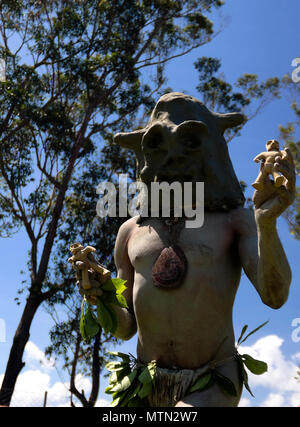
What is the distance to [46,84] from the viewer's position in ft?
40.4

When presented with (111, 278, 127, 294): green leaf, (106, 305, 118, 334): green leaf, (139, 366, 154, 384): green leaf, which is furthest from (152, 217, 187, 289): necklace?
(139, 366, 154, 384): green leaf

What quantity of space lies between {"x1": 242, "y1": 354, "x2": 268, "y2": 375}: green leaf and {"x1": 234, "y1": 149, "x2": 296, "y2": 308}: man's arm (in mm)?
387

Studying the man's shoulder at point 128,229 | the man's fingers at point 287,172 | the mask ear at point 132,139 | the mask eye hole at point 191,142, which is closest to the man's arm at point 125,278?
the man's shoulder at point 128,229

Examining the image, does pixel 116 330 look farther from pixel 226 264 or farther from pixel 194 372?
pixel 226 264

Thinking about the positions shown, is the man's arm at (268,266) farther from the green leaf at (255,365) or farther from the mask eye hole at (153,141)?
the mask eye hole at (153,141)

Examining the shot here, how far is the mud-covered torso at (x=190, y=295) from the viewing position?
2344mm

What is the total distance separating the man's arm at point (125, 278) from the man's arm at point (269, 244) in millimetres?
685

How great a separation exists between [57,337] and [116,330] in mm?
8694

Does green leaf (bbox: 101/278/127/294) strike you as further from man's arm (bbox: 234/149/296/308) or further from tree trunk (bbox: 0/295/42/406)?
tree trunk (bbox: 0/295/42/406)

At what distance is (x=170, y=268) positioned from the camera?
2414mm

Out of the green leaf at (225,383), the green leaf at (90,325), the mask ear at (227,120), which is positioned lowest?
the green leaf at (225,383)

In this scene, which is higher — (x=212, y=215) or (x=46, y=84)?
(x=46, y=84)
